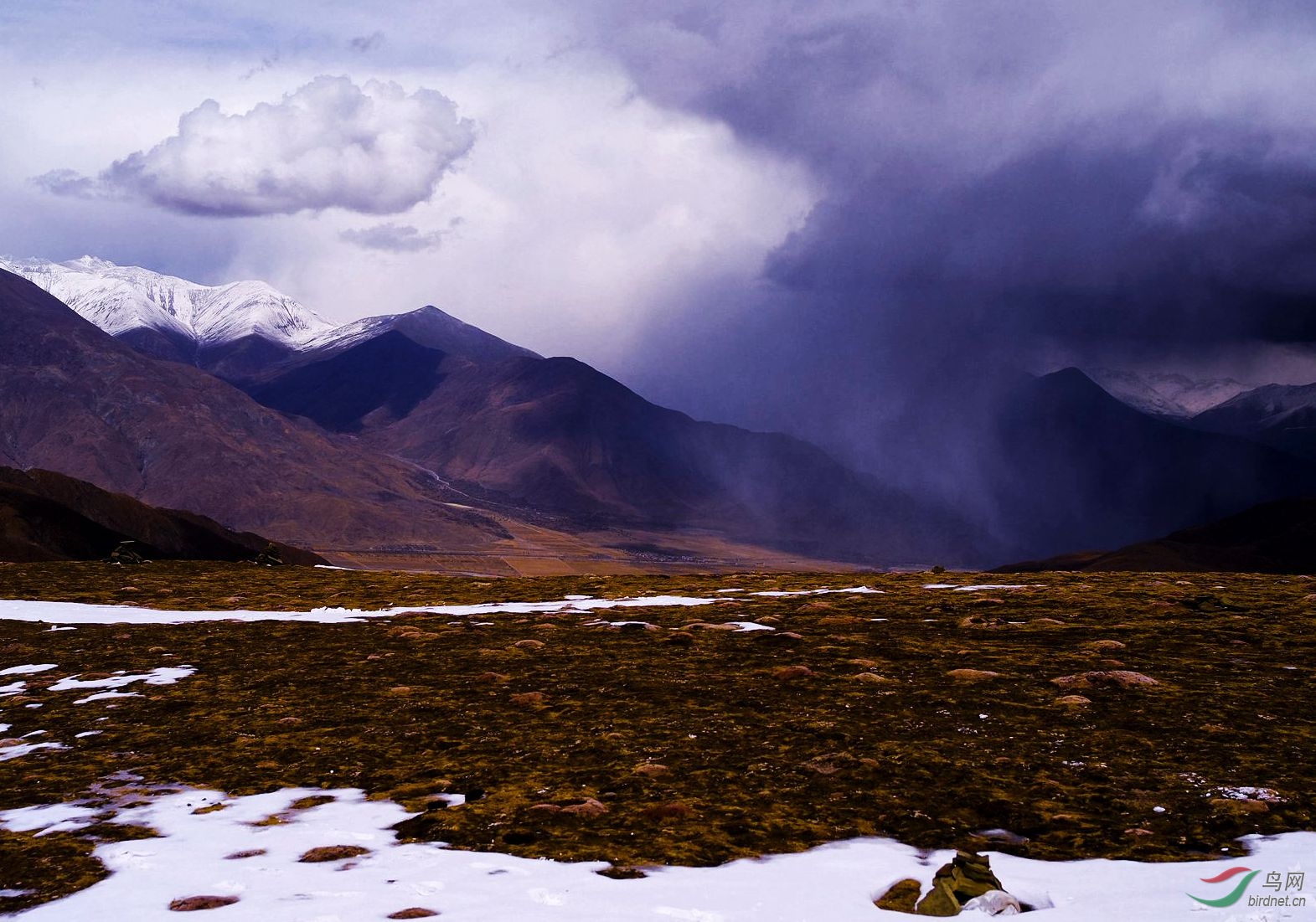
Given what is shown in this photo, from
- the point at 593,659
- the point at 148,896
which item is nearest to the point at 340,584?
the point at 593,659

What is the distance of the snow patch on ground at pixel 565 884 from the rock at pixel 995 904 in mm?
251

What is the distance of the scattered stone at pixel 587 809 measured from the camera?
440 inches

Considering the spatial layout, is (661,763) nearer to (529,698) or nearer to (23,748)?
(529,698)

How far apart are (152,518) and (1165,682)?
18205cm

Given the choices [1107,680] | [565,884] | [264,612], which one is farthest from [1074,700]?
[264,612]

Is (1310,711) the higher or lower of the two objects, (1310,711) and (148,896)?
the higher

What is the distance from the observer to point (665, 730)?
14.7m

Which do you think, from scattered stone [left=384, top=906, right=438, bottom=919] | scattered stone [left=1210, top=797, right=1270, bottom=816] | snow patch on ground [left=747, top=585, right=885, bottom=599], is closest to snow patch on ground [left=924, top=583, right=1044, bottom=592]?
snow patch on ground [left=747, top=585, right=885, bottom=599]

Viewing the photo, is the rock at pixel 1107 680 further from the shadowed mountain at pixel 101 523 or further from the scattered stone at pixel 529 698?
the shadowed mountain at pixel 101 523

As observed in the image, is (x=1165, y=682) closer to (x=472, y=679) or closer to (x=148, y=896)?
(x=472, y=679)

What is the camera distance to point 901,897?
8.88m

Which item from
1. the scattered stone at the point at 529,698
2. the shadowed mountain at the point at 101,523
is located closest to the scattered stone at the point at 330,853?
the scattered stone at the point at 529,698

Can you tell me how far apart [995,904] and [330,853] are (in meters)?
6.87

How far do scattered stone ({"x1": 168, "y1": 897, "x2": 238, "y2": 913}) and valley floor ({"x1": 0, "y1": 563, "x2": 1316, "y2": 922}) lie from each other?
14 cm
